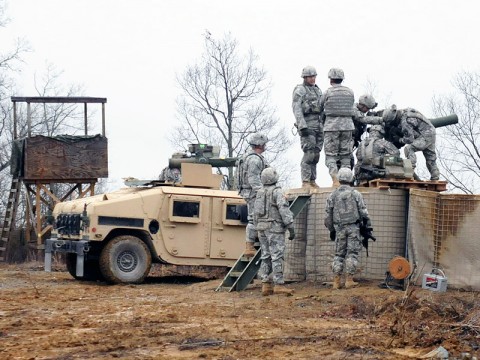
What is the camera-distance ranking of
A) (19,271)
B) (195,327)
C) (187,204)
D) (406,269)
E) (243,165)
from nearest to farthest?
(195,327) → (406,269) → (243,165) → (187,204) → (19,271)

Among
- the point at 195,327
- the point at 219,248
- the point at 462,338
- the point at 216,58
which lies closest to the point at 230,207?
the point at 219,248

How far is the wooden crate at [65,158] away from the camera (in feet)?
78.6

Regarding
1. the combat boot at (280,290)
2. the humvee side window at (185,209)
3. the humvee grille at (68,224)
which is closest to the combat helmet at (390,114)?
the combat boot at (280,290)

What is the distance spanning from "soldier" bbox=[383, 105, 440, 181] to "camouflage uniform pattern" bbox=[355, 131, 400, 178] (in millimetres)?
224

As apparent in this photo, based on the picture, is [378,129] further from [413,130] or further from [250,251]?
[250,251]

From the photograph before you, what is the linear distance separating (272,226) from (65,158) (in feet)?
36.8

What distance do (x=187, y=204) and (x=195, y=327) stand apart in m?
8.51

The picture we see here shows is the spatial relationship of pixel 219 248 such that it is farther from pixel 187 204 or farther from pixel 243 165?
pixel 243 165

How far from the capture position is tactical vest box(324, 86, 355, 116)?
1517 centimetres

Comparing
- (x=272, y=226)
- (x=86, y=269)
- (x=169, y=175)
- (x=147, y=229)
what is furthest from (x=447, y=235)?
(x=169, y=175)

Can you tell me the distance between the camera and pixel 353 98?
15.3 metres

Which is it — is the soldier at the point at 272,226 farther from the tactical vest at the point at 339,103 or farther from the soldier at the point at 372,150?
the soldier at the point at 372,150

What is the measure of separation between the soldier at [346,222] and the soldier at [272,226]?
0.63 m

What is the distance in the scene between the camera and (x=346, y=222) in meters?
13.9
